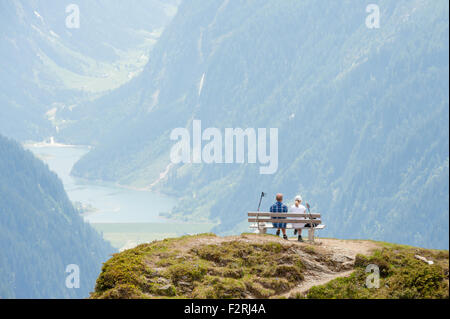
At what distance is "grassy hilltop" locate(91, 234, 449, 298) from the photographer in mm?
41281

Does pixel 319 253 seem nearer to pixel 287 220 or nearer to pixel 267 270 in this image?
pixel 267 270

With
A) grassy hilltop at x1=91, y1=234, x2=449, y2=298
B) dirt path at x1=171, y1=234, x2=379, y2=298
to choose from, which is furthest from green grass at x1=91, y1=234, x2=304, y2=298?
dirt path at x1=171, y1=234, x2=379, y2=298

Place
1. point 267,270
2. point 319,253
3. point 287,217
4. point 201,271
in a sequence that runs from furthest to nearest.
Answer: point 287,217
point 319,253
point 267,270
point 201,271

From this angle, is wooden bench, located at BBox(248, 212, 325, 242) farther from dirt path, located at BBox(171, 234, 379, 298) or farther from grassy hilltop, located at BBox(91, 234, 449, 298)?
grassy hilltop, located at BBox(91, 234, 449, 298)

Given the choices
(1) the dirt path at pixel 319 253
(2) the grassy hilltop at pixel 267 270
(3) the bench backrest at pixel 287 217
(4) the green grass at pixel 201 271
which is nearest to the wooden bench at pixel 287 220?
(3) the bench backrest at pixel 287 217

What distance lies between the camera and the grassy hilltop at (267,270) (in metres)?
41.3

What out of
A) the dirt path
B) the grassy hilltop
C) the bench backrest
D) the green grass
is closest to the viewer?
the grassy hilltop

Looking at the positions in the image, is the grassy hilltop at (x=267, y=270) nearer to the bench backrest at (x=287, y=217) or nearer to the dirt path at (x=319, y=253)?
the dirt path at (x=319, y=253)

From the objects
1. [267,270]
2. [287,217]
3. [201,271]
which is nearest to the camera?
[201,271]

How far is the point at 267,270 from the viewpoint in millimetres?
44719

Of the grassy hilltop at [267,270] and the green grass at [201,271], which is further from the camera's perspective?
the green grass at [201,271]

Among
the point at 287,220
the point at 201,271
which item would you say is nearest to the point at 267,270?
the point at 201,271
